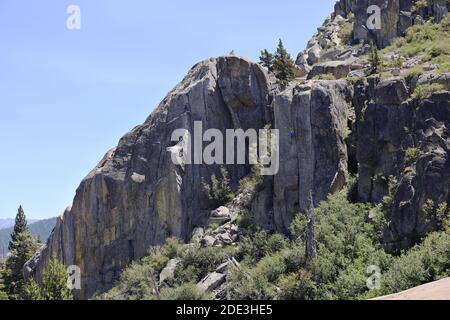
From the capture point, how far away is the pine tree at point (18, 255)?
66.1 metres

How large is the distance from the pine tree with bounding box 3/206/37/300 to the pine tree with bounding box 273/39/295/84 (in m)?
29.9

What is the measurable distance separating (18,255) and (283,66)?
3217cm

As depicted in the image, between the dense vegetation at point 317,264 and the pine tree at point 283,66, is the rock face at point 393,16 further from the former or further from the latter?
the dense vegetation at point 317,264

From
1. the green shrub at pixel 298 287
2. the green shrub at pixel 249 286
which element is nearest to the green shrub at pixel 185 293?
the green shrub at pixel 249 286

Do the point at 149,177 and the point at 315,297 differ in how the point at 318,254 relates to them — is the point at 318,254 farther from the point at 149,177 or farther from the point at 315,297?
the point at 149,177

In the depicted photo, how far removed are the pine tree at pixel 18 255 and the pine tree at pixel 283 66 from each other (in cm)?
2990

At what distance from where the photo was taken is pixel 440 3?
6097 centimetres

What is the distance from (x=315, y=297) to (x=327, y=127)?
12.7m

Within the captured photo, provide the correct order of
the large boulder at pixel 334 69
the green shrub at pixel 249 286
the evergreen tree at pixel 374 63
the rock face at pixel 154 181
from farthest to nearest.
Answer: the large boulder at pixel 334 69, the rock face at pixel 154 181, the evergreen tree at pixel 374 63, the green shrub at pixel 249 286

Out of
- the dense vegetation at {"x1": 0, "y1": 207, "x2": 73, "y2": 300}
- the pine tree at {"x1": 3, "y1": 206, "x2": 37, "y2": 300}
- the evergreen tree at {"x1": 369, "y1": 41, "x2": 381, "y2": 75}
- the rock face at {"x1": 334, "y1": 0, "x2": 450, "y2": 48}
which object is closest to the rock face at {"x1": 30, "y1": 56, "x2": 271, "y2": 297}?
the dense vegetation at {"x1": 0, "y1": 207, "x2": 73, "y2": 300}

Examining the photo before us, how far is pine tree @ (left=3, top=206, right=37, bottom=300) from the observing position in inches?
2601

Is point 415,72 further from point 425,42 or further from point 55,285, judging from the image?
point 55,285

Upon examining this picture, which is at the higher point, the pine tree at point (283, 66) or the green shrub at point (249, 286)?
the pine tree at point (283, 66)
